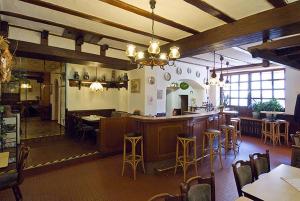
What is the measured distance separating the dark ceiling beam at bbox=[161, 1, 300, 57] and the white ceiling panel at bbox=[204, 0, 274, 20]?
0.10 meters

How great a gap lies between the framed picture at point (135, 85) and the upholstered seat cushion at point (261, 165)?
4.32 meters

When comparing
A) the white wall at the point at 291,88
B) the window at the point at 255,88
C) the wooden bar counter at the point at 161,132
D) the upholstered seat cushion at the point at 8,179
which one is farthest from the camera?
the window at the point at 255,88

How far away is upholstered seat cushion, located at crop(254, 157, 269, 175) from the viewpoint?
2096mm

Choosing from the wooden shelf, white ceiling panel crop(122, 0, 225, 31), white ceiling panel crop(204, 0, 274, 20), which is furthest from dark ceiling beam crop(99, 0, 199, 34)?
the wooden shelf

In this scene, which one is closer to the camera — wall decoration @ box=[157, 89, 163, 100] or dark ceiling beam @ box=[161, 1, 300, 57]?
dark ceiling beam @ box=[161, 1, 300, 57]

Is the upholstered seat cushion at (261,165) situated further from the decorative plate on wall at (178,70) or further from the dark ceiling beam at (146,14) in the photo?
the decorative plate on wall at (178,70)

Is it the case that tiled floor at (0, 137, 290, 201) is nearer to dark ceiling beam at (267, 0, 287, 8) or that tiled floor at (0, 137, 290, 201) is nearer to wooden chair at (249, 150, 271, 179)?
wooden chair at (249, 150, 271, 179)

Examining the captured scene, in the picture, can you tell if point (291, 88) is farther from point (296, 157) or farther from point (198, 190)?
point (198, 190)

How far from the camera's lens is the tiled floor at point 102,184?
2848 mm

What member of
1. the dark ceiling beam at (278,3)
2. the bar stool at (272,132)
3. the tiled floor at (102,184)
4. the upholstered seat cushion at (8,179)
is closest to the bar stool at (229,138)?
the tiled floor at (102,184)

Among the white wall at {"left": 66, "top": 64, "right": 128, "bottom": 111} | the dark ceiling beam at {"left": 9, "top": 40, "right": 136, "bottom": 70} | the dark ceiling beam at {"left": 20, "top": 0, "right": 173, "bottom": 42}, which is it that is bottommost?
the white wall at {"left": 66, "top": 64, "right": 128, "bottom": 111}

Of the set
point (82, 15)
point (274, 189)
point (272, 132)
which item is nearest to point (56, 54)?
point (82, 15)

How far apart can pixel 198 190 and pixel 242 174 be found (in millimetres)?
690

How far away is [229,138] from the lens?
552 cm
